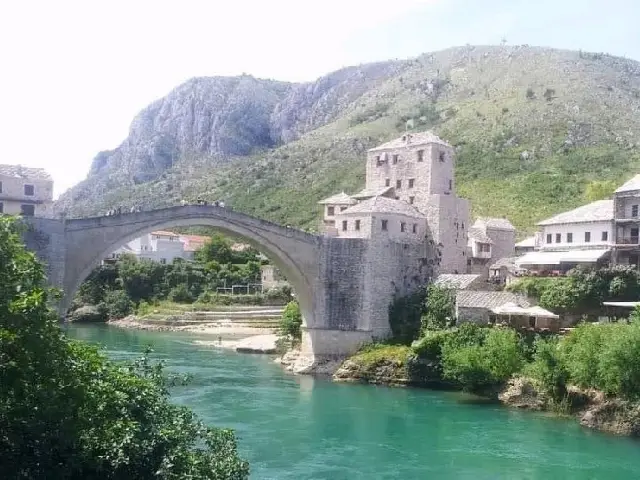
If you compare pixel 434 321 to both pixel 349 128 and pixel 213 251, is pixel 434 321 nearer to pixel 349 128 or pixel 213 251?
pixel 213 251

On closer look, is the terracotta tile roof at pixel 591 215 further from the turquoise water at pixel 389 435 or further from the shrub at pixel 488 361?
the turquoise water at pixel 389 435

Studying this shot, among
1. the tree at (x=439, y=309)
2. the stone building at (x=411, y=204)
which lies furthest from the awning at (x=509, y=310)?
the stone building at (x=411, y=204)

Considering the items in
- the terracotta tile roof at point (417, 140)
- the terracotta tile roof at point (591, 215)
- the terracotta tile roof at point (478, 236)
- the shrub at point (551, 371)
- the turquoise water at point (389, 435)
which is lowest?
the turquoise water at point (389, 435)

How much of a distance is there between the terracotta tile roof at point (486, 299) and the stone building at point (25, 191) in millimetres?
19456

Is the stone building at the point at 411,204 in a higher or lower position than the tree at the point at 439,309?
higher

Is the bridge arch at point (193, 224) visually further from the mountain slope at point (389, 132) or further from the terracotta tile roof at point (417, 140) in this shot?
the mountain slope at point (389, 132)

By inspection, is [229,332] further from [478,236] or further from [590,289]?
[590,289]

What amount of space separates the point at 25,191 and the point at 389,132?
66.4 meters

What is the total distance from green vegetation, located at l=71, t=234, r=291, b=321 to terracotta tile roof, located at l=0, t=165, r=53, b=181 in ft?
116

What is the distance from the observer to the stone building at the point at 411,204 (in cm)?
3897

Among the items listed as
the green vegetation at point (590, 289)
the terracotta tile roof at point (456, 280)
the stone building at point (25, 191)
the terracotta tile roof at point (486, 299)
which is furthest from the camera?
the terracotta tile roof at point (456, 280)

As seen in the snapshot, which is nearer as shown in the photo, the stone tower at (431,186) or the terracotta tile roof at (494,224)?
the stone tower at (431,186)

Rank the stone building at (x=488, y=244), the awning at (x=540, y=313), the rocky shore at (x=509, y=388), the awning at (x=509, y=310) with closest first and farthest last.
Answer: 1. the rocky shore at (x=509, y=388)
2. the awning at (x=540, y=313)
3. the awning at (x=509, y=310)
4. the stone building at (x=488, y=244)

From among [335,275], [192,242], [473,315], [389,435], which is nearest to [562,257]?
[473,315]
